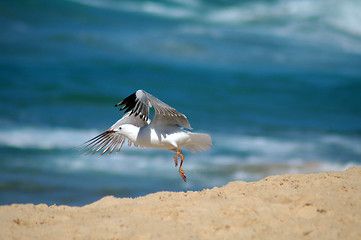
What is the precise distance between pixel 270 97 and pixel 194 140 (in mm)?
12306

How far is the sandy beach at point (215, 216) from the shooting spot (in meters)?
3.67

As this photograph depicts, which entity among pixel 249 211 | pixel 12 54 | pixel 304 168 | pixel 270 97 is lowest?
pixel 249 211

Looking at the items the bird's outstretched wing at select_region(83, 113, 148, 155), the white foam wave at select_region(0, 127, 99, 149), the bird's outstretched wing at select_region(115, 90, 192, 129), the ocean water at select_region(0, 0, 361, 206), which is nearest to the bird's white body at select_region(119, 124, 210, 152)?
the bird's outstretched wing at select_region(115, 90, 192, 129)

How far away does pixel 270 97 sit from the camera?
17703mm

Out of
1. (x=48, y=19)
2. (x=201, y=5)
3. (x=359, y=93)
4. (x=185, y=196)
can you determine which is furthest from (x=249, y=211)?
(x=201, y=5)

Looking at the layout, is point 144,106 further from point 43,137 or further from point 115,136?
point 43,137

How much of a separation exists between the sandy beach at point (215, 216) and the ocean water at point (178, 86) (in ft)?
11.8

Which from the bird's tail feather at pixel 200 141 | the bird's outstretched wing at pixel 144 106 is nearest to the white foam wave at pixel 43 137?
the bird's tail feather at pixel 200 141

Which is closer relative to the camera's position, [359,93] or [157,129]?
[157,129]

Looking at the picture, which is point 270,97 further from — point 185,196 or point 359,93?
point 185,196

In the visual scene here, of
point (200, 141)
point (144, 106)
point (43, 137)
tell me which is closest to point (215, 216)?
point (144, 106)

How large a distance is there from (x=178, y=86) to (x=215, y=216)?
14.4 metres

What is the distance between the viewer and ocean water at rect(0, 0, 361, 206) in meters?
9.84

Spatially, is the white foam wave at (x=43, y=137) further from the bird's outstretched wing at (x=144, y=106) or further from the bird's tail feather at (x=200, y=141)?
the bird's outstretched wing at (x=144, y=106)
